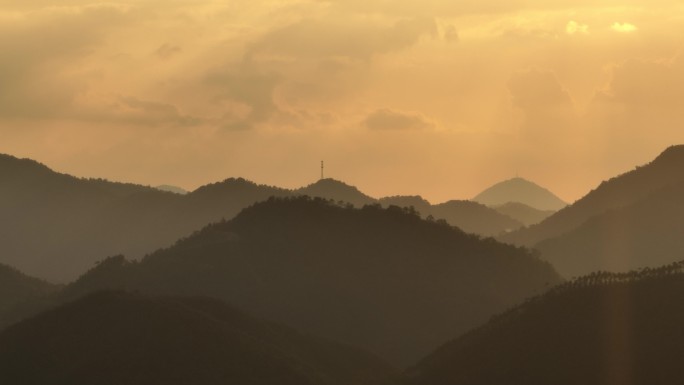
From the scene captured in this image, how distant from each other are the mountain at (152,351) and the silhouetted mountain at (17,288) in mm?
63729

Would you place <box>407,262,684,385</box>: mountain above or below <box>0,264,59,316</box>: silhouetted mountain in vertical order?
below

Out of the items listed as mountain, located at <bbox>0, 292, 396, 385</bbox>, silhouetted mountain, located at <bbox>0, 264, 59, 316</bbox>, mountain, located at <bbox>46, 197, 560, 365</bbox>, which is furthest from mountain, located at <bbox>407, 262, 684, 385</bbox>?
silhouetted mountain, located at <bbox>0, 264, 59, 316</bbox>

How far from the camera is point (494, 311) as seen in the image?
127562 millimetres

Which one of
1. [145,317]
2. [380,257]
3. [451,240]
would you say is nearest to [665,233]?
[451,240]

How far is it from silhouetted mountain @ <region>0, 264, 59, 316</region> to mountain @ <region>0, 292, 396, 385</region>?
63.7 metres

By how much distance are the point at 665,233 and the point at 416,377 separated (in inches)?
4952

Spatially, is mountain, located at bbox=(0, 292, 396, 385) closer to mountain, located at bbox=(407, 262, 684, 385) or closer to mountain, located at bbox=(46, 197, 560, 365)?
mountain, located at bbox=(407, 262, 684, 385)

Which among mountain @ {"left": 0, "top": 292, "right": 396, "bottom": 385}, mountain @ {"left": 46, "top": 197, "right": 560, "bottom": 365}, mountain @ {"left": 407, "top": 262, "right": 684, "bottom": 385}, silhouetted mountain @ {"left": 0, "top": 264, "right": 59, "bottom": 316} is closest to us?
mountain @ {"left": 407, "top": 262, "right": 684, "bottom": 385}

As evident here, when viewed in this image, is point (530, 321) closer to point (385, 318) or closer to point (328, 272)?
point (385, 318)

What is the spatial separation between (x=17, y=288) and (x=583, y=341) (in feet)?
348

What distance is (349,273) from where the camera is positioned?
13475cm

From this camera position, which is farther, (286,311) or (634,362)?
(286,311)

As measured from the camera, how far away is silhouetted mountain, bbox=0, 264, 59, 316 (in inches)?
5956

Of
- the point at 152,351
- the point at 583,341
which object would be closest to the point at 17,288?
the point at 152,351
